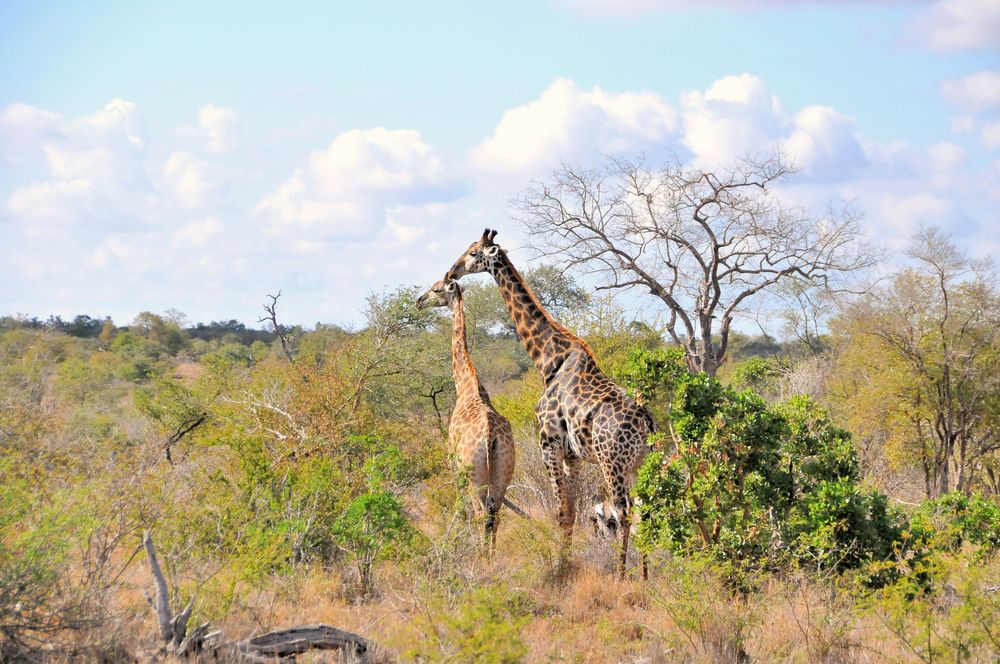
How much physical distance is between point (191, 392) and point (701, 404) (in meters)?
12.4

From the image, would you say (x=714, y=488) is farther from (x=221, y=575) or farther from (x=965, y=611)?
(x=221, y=575)

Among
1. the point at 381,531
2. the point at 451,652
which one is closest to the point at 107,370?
the point at 381,531

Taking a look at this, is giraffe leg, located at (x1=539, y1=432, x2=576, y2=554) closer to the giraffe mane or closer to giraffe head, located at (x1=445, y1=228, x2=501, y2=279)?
the giraffe mane

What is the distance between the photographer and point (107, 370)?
32.9 meters

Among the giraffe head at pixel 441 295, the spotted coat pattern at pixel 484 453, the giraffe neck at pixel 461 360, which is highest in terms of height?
the giraffe head at pixel 441 295

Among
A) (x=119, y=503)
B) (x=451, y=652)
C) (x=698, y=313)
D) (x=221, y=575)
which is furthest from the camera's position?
(x=698, y=313)

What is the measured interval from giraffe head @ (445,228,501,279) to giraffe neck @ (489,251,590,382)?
0.18ft

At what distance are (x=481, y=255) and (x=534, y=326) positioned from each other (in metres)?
0.91

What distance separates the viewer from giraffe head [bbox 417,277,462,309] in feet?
33.6

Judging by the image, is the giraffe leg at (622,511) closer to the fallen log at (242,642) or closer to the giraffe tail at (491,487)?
the giraffe tail at (491,487)

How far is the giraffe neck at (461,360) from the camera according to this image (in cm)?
966

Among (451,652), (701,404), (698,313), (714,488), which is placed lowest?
(451,652)

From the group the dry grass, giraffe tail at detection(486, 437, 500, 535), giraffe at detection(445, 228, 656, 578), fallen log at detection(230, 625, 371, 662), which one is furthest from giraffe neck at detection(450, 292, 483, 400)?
fallen log at detection(230, 625, 371, 662)

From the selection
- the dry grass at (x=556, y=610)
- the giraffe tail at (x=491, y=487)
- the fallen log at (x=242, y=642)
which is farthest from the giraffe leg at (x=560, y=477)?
the fallen log at (x=242, y=642)
